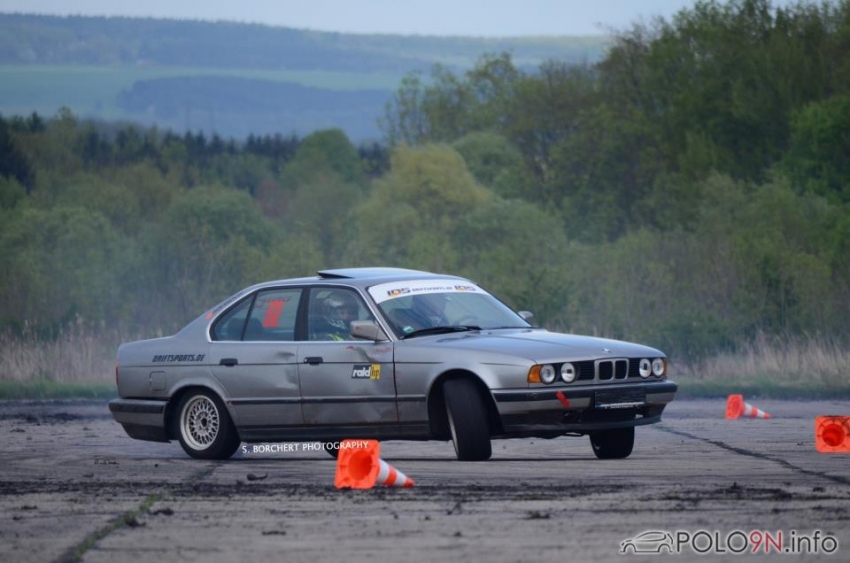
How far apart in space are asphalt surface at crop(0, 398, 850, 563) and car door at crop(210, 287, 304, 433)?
442 millimetres

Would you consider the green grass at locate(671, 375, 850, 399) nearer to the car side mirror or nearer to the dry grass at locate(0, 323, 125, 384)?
the dry grass at locate(0, 323, 125, 384)

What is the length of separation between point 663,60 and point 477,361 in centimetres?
5084

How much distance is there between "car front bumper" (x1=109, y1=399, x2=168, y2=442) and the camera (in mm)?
13578

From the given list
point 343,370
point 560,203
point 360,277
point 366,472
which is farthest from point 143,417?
point 560,203

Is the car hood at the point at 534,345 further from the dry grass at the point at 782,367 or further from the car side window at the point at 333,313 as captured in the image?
the dry grass at the point at 782,367

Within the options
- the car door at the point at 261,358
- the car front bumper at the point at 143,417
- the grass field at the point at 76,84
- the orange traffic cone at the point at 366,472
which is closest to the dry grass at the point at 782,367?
the car door at the point at 261,358

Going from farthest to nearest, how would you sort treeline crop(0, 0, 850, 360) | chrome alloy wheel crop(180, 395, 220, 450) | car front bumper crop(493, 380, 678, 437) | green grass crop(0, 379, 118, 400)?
treeline crop(0, 0, 850, 360), green grass crop(0, 379, 118, 400), chrome alloy wheel crop(180, 395, 220, 450), car front bumper crop(493, 380, 678, 437)

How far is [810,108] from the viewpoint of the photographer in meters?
50.4

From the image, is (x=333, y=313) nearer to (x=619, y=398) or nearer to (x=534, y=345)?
(x=534, y=345)

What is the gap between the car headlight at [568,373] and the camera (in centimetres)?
1196

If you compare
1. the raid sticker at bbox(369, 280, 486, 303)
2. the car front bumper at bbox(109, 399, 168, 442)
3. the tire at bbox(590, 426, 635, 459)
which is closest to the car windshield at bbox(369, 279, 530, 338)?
the raid sticker at bbox(369, 280, 486, 303)

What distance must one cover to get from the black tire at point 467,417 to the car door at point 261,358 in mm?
1495

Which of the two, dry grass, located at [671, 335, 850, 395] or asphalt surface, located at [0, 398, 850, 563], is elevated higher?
asphalt surface, located at [0, 398, 850, 563]

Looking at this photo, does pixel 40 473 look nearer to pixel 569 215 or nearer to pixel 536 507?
pixel 536 507
